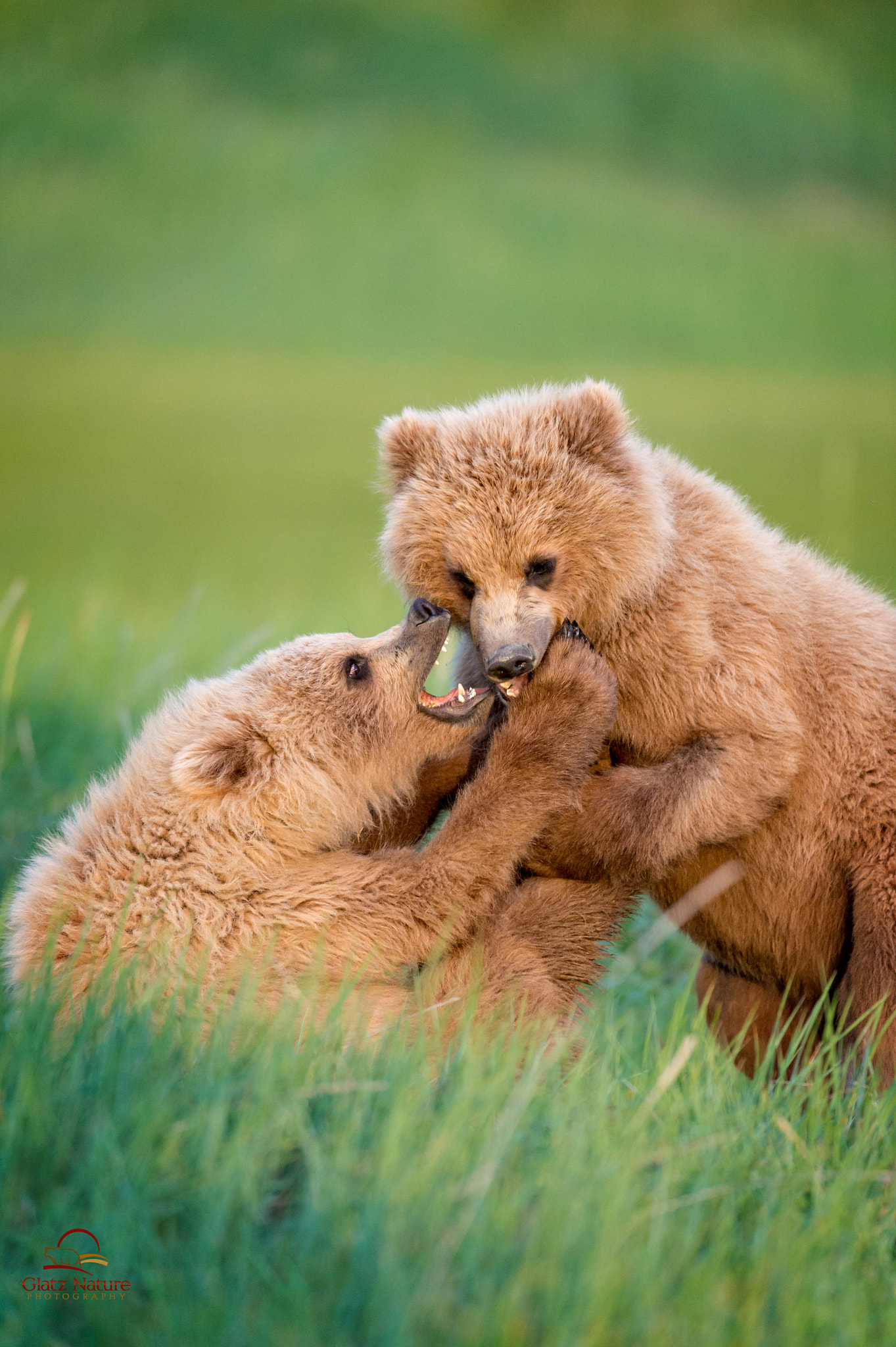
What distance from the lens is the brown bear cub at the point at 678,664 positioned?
4.08 metres

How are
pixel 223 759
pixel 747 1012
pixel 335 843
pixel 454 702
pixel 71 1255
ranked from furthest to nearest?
pixel 747 1012, pixel 454 702, pixel 335 843, pixel 223 759, pixel 71 1255

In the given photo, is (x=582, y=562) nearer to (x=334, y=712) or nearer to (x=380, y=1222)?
(x=334, y=712)

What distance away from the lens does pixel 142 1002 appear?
10.1ft

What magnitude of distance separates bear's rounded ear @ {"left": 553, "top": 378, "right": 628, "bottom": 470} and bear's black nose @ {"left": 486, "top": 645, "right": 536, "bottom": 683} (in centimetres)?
86

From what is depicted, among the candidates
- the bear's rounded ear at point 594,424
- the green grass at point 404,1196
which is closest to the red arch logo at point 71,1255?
the green grass at point 404,1196

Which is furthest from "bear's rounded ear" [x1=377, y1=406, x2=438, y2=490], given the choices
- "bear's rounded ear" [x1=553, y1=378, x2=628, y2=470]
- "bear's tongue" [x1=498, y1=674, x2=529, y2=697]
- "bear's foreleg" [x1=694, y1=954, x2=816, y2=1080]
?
"bear's foreleg" [x1=694, y1=954, x2=816, y2=1080]

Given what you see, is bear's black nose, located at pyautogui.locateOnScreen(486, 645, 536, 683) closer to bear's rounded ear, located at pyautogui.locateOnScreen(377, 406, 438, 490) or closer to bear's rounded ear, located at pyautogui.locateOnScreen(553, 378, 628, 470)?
bear's rounded ear, located at pyautogui.locateOnScreen(553, 378, 628, 470)

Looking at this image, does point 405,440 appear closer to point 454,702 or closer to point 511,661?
point 454,702

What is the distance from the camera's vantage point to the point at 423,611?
4.30 meters

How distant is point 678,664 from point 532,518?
715 mm

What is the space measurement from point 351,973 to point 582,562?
Answer: 5.29 ft

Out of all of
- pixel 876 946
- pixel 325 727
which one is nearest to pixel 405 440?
pixel 325 727

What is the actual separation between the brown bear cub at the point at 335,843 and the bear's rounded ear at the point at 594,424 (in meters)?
0.71

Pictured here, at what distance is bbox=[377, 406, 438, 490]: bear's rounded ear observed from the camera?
4414 mm
